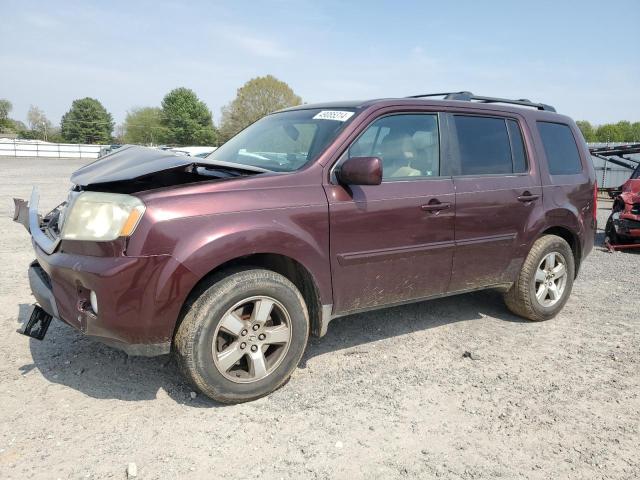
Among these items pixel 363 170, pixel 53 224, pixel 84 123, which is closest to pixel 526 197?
pixel 363 170

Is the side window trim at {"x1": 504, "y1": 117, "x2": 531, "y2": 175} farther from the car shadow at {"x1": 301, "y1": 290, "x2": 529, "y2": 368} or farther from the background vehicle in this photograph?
the background vehicle

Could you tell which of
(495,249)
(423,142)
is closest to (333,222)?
(423,142)

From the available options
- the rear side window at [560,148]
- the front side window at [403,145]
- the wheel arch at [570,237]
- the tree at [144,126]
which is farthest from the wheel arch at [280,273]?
the tree at [144,126]

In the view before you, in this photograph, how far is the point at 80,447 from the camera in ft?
8.37

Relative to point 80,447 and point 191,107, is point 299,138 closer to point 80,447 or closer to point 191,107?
point 80,447

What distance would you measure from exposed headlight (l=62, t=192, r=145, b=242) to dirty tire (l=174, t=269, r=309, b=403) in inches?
22.4

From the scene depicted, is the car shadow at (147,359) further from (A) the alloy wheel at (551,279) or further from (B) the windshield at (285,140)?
(B) the windshield at (285,140)

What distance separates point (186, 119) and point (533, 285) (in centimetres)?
8438

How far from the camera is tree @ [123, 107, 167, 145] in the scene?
287 feet

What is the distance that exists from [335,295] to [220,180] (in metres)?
1.05

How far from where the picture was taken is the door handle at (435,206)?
3.62m

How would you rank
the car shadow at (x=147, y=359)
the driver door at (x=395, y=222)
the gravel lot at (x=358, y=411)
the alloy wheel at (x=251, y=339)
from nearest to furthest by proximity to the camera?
the gravel lot at (x=358, y=411) → the alloy wheel at (x=251, y=339) → the car shadow at (x=147, y=359) → the driver door at (x=395, y=222)

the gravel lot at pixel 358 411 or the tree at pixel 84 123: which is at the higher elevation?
the tree at pixel 84 123

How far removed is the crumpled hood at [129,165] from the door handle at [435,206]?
165 cm
